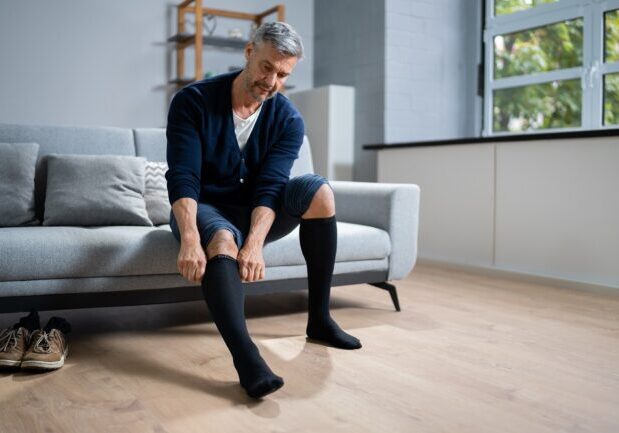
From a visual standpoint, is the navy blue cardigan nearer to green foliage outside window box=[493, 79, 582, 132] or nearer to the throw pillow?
the throw pillow

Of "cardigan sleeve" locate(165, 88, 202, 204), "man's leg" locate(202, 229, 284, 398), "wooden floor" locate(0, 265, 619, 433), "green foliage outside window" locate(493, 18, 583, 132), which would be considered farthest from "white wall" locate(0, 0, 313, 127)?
"man's leg" locate(202, 229, 284, 398)

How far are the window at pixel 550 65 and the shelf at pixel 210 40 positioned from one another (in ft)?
5.95

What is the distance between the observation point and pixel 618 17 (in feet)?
12.4

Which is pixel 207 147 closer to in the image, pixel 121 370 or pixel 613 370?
pixel 121 370

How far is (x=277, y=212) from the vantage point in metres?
2.00

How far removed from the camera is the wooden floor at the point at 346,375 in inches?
55.3

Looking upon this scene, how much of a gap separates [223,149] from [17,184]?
896mm

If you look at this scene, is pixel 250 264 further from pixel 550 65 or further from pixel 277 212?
pixel 550 65

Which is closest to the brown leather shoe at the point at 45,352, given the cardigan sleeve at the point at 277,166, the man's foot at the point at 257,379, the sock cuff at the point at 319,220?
the man's foot at the point at 257,379

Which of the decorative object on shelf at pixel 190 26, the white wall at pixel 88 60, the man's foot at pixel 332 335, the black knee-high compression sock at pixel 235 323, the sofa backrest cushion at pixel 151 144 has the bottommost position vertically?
the man's foot at pixel 332 335

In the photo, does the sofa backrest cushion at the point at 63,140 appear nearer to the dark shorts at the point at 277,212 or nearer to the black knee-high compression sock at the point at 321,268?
the dark shorts at the point at 277,212

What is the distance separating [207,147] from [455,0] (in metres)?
3.39

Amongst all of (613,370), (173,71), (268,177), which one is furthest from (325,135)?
(613,370)

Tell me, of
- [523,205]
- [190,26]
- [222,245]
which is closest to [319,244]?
[222,245]
